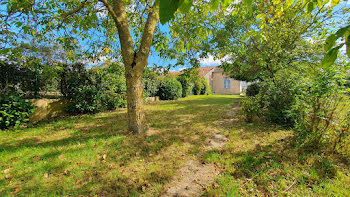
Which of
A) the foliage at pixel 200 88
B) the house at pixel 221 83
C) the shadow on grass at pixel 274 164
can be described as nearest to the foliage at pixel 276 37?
the shadow on grass at pixel 274 164

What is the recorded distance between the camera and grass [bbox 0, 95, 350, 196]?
2.07 metres

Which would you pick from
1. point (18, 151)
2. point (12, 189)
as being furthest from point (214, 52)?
point (18, 151)

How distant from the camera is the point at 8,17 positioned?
3.88 metres

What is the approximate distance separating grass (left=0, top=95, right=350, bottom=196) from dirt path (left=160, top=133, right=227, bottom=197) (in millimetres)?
114

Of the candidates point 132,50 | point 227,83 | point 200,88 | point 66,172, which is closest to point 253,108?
point 132,50

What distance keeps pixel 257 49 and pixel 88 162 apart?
8459mm

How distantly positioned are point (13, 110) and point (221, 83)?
1156 inches

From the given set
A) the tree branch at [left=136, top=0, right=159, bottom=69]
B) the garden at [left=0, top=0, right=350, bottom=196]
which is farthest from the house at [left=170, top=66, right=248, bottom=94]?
the tree branch at [left=136, top=0, right=159, bottom=69]

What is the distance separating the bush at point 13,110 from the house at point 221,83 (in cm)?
2490

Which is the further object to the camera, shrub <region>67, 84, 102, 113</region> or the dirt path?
shrub <region>67, 84, 102, 113</region>

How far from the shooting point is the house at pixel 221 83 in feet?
Answer: 90.8

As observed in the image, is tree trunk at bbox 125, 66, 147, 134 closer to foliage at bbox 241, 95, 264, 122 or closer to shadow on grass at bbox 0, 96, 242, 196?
shadow on grass at bbox 0, 96, 242, 196

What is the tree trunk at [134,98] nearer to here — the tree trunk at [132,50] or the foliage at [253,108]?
the tree trunk at [132,50]

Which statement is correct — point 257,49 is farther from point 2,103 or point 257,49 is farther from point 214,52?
point 2,103
